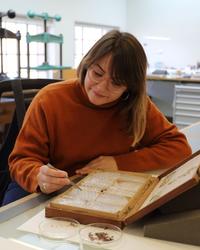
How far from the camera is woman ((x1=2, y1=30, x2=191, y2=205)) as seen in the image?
1.09 metres

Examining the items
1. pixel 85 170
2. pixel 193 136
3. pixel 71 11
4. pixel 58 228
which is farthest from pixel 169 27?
pixel 58 228

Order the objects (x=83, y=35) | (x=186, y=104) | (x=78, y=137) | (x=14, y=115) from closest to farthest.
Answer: (x=78, y=137) → (x=14, y=115) → (x=186, y=104) → (x=83, y=35)

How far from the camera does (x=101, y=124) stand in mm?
1242

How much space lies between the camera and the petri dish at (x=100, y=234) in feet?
2.29

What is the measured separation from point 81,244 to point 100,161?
0.46 m

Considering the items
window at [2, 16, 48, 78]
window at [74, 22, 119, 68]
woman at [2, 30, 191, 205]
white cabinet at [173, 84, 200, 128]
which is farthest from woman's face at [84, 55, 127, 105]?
window at [74, 22, 119, 68]

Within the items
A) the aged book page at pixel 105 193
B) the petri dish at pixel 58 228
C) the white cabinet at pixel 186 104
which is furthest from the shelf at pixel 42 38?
the petri dish at pixel 58 228

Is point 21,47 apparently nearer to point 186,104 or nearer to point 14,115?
point 186,104

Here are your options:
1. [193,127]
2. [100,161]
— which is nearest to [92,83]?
[100,161]

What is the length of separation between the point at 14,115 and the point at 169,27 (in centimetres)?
591

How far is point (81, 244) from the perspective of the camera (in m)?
0.69

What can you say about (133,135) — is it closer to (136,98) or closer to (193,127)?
(136,98)

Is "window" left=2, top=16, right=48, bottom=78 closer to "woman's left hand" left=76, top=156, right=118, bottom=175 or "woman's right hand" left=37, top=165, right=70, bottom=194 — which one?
"woman's left hand" left=76, top=156, right=118, bottom=175

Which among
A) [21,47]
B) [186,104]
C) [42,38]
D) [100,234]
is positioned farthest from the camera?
[21,47]
